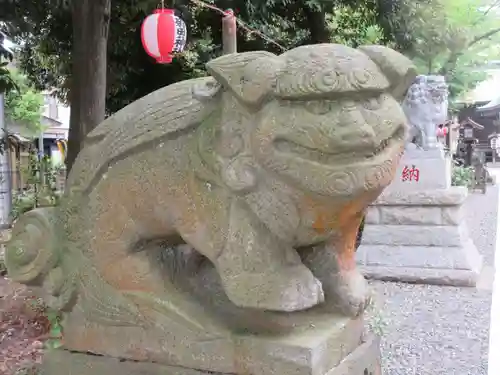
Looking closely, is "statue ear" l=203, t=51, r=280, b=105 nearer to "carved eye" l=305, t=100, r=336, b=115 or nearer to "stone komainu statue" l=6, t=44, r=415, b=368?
"stone komainu statue" l=6, t=44, r=415, b=368

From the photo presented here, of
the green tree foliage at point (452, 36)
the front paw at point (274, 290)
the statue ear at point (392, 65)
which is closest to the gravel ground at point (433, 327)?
the front paw at point (274, 290)

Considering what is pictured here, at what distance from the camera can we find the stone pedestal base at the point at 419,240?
5020 mm

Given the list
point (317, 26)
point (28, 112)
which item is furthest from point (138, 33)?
point (28, 112)

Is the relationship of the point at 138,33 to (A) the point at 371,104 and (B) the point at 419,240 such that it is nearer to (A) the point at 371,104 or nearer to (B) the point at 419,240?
(B) the point at 419,240

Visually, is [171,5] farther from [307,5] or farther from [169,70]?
[307,5]

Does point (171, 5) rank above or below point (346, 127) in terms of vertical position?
above

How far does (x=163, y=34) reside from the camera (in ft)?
14.6

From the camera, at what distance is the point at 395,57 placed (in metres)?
1.49

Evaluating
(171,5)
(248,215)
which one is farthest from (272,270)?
(171,5)

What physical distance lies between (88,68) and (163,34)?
0.63m

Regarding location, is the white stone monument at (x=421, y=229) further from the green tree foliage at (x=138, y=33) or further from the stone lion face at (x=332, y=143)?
the stone lion face at (x=332, y=143)

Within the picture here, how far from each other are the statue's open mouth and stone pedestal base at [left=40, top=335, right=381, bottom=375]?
531 millimetres

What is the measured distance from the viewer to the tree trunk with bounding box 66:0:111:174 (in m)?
4.35

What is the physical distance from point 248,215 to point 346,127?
352 mm
